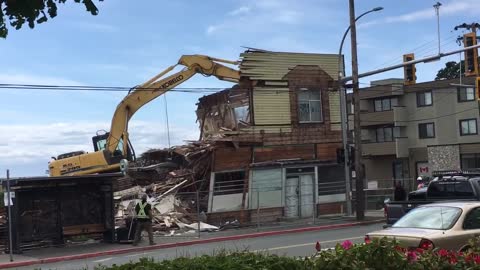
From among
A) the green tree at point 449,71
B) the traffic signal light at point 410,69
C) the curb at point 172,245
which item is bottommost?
the curb at point 172,245

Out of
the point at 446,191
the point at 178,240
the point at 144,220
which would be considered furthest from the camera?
the point at 178,240

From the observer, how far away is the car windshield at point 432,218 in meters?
10.0

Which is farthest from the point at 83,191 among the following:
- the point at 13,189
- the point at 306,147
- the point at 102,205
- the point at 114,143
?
the point at 306,147

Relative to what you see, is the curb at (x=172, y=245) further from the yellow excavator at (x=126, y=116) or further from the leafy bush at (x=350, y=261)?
the leafy bush at (x=350, y=261)

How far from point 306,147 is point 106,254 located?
1311cm

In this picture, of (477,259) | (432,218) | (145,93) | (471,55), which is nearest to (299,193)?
(145,93)

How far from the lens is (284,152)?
29.3 m

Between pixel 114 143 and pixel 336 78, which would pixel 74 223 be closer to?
pixel 114 143

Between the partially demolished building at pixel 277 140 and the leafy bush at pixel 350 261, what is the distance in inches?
793

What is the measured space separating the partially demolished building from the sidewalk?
50.7 inches

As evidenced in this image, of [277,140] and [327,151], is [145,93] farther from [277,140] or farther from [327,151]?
[327,151]

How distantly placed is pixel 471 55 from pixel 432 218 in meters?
14.1

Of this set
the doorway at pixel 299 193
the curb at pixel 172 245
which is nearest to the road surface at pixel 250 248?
the curb at pixel 172 245

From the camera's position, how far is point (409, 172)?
57.9 meters
